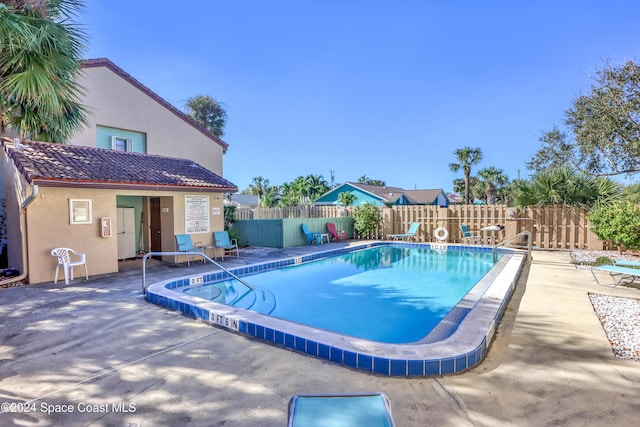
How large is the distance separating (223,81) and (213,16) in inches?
414

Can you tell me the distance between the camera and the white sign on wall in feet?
38.0

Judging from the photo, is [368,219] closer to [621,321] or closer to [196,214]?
[196,214]

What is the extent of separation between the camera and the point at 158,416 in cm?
286

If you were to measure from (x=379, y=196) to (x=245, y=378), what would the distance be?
107 feet

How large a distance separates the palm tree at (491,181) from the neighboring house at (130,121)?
3455 centimetres

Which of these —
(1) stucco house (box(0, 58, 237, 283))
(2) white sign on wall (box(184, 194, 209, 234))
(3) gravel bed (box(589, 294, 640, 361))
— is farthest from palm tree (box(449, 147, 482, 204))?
(3) gravel bed (box(589, 294, 640, 361))

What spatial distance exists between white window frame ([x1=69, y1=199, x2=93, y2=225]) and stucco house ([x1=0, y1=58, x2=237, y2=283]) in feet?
0.08

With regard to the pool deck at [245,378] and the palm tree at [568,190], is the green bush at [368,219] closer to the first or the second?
the palm tree at [568,190]

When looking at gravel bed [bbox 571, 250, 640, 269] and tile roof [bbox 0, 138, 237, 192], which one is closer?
tile roof [bbox 0, 138, 237, 192]

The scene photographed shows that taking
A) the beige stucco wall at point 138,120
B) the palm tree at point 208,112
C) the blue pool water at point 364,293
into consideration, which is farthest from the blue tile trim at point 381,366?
the palm tree at point 208,112

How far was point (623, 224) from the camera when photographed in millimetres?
10133

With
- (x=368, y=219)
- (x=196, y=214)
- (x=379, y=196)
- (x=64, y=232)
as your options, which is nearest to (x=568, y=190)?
(x=368, y=219)

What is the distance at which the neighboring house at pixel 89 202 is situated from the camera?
821cm

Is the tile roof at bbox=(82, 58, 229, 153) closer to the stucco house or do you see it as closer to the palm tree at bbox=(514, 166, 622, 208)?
the stucco house
